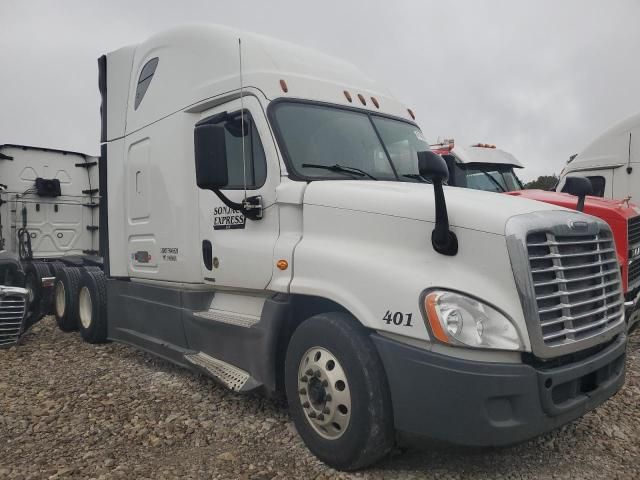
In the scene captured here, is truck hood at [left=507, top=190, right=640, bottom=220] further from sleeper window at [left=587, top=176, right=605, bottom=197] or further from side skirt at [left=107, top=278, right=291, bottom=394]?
side skirt at [left=107, top=278, right=291, bottom=394]

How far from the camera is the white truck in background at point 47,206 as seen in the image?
32.1ft

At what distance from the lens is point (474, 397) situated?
268cm

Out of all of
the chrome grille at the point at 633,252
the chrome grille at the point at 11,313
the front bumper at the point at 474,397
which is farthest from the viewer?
the chrome grille at the point at 11,313

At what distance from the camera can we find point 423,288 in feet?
9.21

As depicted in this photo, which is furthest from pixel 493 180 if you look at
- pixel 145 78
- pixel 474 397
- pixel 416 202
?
pixel 474 397

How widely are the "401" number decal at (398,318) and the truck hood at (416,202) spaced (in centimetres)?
57

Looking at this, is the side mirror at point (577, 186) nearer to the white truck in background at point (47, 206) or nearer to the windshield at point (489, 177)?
the windshield at point (489, 177)

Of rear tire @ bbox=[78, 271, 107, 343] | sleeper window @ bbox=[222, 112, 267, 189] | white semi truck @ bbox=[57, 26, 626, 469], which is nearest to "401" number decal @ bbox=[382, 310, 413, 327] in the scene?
white semi truck @ bbox=[57, 26, 626, 469]

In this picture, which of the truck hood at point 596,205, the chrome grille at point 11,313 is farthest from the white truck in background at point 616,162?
the chrome grille at point 11,313

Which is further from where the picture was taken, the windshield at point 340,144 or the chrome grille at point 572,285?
the windshield at point 340,144

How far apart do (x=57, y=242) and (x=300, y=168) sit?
330 inches

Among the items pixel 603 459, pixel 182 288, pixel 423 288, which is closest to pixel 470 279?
pixel 423 288

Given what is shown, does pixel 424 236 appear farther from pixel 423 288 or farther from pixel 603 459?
pixel 603 459

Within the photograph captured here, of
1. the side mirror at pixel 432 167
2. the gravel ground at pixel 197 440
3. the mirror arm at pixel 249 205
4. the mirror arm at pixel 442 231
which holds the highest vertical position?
the side mirror at pixel 432 167
